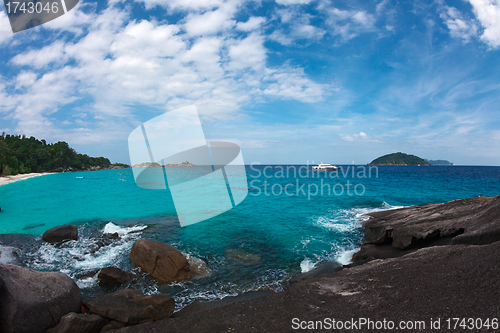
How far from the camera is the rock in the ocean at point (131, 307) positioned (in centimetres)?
592

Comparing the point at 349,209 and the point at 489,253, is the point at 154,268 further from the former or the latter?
the point at 349,209

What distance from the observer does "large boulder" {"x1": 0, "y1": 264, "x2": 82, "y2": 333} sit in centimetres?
511

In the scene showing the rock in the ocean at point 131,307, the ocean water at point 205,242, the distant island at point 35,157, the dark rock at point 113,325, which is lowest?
the ocean water at point 205,242

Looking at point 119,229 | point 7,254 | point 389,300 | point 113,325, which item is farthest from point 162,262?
point 119,229

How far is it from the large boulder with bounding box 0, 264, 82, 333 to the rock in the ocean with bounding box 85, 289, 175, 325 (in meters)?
0.64

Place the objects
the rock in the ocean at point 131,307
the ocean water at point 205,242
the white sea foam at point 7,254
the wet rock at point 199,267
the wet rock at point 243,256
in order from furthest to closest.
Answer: the wet rock at point 243,256 → the white sea foam at point 7,254 → the wet rock at point 199,267 → the ocean water at point 205,242 → the rock in the ocean at point 131,307

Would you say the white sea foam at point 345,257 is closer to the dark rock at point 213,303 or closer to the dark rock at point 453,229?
the dark rock at point 453,229

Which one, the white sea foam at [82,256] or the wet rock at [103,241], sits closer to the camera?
the white sea foam at [82,256]

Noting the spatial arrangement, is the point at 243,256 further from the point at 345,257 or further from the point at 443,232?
the point at 443,232

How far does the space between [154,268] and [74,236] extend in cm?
815

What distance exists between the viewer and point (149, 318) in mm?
5992

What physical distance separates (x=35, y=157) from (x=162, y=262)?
388ft

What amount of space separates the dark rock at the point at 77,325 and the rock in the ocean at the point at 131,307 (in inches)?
19.1

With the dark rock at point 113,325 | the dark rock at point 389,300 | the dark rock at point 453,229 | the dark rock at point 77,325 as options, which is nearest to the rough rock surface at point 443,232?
the dark rock at point 453,229
